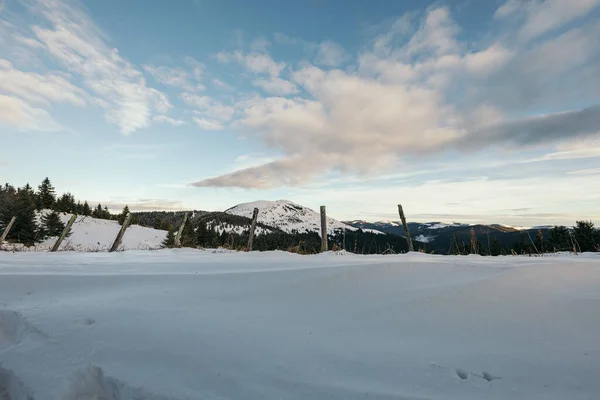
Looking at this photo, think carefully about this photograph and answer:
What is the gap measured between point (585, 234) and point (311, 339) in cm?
4370

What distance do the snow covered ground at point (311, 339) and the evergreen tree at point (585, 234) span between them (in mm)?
39446

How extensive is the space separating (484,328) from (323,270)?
74.5 inches

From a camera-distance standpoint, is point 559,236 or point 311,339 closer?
point 311,339

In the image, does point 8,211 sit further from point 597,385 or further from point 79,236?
point 597,385

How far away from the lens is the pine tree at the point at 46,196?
143 ft

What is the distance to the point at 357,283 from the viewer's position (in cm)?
343

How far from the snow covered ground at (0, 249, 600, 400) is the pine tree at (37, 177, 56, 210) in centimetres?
5152

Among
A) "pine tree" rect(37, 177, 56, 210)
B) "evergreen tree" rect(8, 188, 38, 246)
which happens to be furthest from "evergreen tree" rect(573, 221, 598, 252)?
"pine tree" rect(37, 177, 56, 210)

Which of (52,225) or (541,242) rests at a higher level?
(52,225)

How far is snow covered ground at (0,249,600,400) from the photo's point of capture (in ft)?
5.53

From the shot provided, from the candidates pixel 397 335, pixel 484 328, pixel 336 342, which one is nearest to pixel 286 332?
pixel 336 342

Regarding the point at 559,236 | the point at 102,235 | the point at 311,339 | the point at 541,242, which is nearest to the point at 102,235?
the point at 102,235

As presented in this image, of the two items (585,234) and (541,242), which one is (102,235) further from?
(585,234)

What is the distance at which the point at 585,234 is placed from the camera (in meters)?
33.2
